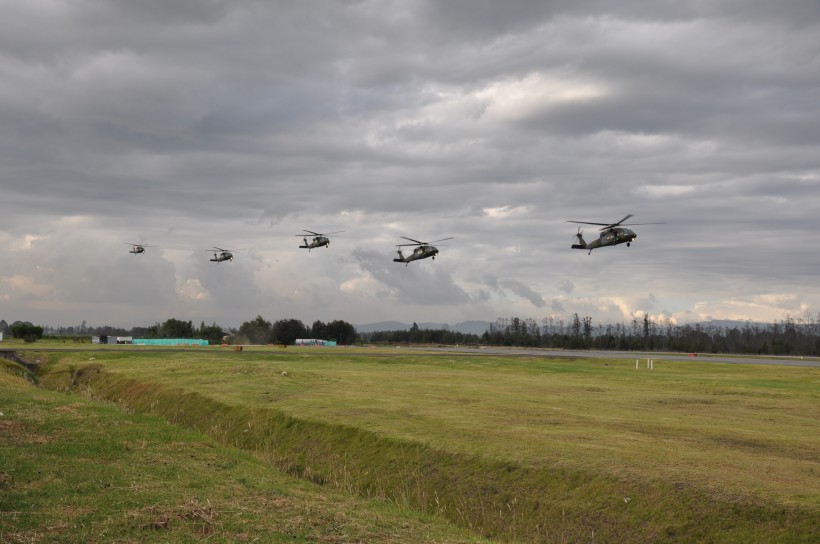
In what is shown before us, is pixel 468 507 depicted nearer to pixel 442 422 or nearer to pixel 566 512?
pixel 566 512

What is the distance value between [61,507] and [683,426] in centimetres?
2574

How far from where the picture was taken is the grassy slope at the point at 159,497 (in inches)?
586

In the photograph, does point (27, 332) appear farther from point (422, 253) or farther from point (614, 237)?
point (614, 237)

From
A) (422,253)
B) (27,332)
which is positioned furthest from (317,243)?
(27,332)

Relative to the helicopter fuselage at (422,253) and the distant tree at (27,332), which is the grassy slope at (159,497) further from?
the distant tree at (27,332)

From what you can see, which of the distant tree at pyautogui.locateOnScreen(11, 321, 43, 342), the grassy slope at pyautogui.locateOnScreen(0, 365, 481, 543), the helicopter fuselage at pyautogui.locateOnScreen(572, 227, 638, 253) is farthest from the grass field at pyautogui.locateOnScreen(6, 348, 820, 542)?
the distant tree at pyautogui.locateOnScreen(11, 321, 43, 342)

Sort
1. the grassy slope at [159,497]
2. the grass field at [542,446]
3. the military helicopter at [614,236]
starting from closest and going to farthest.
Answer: the grassy slope at [159,497] → the grass field at [542,446] → the military helicopter at [614,236]

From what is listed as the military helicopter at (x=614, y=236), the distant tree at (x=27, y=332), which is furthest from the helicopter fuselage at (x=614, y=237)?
the distant tree at (x=27, y=332)

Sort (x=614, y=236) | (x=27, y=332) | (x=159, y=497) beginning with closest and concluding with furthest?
(x=159, y=497) → (x=614, y=236) → (x=27, y=332)

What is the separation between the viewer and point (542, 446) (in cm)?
2591

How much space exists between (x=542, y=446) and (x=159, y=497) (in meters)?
13.9

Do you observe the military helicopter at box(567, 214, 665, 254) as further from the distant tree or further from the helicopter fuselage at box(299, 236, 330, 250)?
the distant tree

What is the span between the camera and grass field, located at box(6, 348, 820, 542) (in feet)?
63.1

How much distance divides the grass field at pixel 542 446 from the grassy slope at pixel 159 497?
333cm
